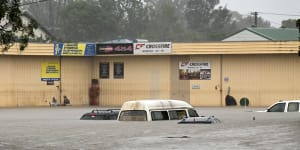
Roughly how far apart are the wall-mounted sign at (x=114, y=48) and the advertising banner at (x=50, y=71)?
2.88m

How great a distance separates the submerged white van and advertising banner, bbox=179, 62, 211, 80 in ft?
67.2

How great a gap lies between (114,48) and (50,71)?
4415mm

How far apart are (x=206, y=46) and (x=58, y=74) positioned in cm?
984

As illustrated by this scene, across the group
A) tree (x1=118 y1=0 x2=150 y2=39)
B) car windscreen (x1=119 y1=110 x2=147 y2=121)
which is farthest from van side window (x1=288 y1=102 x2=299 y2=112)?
tree (x1=118 y1=0 x2=150 y2=39)

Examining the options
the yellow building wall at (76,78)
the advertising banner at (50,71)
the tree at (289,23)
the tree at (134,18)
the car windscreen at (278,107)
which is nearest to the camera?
the car windscreen at (278,107)

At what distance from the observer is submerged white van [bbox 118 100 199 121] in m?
25.3

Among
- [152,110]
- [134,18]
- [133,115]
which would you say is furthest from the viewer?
[134,18]

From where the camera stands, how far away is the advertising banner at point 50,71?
155ft

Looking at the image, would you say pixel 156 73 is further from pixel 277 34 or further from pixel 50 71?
pixel 277 34

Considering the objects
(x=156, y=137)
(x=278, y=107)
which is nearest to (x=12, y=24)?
(x=156, y=137)

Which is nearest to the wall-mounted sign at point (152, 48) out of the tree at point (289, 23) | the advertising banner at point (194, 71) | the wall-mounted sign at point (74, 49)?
the advertising banner at point (194, 71)

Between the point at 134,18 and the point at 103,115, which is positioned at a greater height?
the point at 134,18

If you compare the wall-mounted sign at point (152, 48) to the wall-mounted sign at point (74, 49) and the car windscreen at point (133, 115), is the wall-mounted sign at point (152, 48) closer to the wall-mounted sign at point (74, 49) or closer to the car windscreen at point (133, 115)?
the wall-mounted sign at point (74, 49)

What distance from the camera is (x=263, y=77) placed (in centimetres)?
4588
